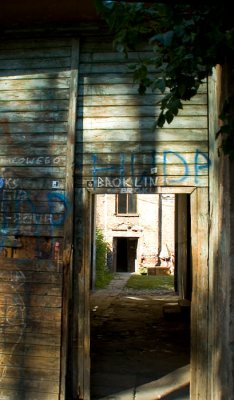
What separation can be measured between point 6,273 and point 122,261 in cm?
2457

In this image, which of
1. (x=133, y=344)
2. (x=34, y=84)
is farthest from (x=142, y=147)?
(x=133, y=344)

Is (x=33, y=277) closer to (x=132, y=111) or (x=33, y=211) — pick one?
(x=33, y=211)

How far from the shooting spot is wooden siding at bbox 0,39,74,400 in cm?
470

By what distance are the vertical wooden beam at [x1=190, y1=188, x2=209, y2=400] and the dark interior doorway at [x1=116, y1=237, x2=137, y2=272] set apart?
908 inches

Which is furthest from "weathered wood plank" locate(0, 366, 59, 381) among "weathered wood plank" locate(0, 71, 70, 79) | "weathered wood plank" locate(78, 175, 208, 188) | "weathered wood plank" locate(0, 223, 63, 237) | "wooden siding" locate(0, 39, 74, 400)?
"weathered wood plank" locate(0, 71, 70, 79)

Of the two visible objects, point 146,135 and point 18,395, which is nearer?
point 18,395

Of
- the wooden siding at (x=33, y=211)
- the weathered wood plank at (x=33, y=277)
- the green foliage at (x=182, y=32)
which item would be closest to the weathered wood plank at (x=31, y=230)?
the wooden siding at (x=33, y=211)

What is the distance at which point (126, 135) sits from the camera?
Result: 4918 millimetres

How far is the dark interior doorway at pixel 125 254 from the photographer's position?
28.1 m

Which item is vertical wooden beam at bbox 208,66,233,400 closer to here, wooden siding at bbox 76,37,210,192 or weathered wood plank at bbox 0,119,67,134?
wooden siding at bbox 76,37,210,192

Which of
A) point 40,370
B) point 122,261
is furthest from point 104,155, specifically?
point 122,261

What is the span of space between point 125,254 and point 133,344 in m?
21.7

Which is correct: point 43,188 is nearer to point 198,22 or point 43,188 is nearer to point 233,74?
point 233,74

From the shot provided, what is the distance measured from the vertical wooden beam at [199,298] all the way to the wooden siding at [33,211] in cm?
146
